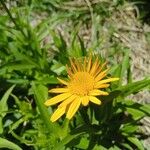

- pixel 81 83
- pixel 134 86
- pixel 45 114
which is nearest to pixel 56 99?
pixel 81 83

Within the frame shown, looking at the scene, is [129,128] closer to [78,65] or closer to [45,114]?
[45,114]

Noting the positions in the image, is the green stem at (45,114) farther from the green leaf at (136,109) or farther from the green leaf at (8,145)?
the green leaf at (136,109)

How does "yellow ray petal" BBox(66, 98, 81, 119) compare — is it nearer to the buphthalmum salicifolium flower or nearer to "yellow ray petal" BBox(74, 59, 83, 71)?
the buphthalmum salicifolium flower

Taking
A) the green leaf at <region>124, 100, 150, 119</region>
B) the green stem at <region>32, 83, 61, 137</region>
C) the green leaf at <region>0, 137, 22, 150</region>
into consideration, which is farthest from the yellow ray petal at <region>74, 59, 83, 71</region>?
the green leaf at <region>0, 137, 22, 150</region>

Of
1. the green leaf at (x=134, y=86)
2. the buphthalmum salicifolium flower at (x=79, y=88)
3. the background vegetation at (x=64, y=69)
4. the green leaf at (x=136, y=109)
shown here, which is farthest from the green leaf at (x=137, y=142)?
the buphthalmum salicifolium flower at (x=79, y=88)

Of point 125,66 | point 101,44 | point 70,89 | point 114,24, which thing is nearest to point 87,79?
point 70,89

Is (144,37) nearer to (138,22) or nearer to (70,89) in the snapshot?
(138,22)
